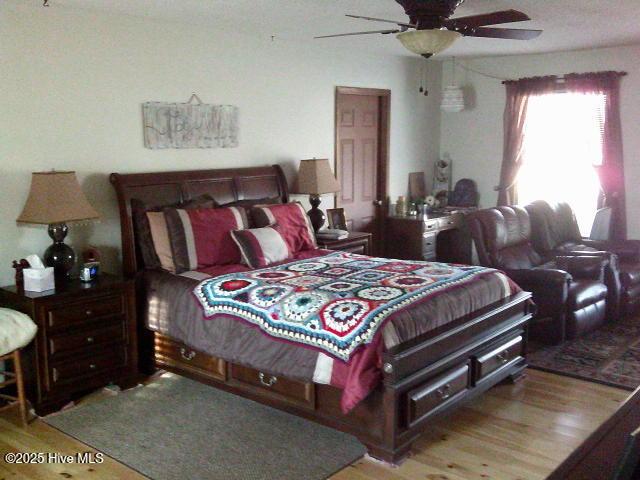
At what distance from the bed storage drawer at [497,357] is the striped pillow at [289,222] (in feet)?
5.18

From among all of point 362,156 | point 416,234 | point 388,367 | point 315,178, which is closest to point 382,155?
point 362,156

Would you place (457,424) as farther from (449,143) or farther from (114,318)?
(449,143)

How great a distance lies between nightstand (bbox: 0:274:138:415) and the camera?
3.62 metres

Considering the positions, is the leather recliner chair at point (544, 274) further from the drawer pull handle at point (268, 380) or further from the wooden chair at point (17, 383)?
the wooden chair at point (17, 383)

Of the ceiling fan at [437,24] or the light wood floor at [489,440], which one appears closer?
the light wood floor at [489,440]

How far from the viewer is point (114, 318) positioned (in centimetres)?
395

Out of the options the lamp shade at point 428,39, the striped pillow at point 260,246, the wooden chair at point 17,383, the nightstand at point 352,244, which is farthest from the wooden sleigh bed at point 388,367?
the lamp shade at point 428,39

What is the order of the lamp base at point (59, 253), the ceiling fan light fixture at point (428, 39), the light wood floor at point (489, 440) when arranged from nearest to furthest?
1. the light wood floor at point (489, 440)
2. the ceiling fan light fixture at point (428, 39)
3. the lamp base at point (59, 253)

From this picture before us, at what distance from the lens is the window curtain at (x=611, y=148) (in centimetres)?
616

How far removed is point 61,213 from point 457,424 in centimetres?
255

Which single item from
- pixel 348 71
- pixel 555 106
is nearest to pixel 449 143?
pixel 555 106

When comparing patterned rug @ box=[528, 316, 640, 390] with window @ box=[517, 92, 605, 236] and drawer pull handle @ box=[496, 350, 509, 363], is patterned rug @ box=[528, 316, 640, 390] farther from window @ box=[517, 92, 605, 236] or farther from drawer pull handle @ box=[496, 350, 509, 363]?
window @ box=[517, 92, 605, 236]

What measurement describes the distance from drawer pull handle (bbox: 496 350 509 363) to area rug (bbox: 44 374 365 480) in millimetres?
1036

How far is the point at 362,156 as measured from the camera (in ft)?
21.4
